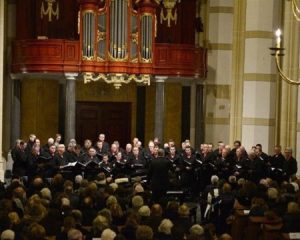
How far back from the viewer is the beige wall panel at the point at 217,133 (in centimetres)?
2236

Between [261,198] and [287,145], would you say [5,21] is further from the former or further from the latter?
[261,198]

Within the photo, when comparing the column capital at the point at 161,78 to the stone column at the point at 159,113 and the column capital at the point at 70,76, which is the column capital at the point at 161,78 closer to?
the stone column at the point at 159,113

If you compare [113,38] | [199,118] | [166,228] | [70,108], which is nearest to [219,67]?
[199,118]

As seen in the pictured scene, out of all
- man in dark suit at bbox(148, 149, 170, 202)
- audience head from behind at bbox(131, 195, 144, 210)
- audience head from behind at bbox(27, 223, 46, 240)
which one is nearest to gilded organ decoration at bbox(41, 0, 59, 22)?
man in dark suit at bbox(148, 149, 170, 202)

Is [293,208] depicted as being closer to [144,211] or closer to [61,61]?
[144,211]

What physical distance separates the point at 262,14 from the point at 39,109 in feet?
23.3

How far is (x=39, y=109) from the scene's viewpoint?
2198 centimetres

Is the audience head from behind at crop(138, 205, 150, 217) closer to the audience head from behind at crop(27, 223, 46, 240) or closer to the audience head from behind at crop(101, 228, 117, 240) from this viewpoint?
the audience head from behind at crop(101, 228, 117, 240)

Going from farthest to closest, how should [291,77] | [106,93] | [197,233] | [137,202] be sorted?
1. [106,93]
2. [291,77]
3. [137,202]
4. [197,233]

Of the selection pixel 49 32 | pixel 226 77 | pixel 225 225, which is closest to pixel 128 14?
pixel 49 32

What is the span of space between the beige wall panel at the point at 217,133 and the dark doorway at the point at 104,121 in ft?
8.32

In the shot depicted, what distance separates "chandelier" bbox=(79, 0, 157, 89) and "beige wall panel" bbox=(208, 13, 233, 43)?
2.87m

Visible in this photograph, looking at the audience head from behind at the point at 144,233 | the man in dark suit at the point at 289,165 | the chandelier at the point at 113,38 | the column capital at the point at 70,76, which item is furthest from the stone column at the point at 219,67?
the audience head from behind at the point at 144,233

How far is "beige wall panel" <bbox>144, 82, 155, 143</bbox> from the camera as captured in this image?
75.5 ft
